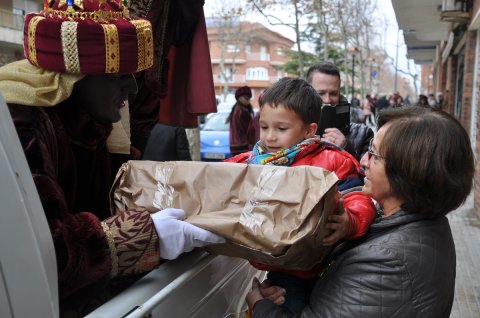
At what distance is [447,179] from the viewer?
4.63 ft

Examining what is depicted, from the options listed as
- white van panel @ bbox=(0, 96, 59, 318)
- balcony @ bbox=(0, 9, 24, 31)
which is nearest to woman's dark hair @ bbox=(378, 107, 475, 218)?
white van panel @ bbox=(0, 96, 59, 318)

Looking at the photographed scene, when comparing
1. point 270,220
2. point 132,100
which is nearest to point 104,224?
point 270,220

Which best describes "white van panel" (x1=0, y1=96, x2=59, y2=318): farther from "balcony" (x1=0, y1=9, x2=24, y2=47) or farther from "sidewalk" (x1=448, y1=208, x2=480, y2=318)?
"balcony" (x1=0, y1=9, x2=24, y2=47)

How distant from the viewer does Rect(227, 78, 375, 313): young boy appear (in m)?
1.75

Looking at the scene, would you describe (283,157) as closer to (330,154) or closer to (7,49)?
(330,154)

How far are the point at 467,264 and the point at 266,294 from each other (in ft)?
14.5

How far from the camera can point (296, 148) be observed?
6.27ft

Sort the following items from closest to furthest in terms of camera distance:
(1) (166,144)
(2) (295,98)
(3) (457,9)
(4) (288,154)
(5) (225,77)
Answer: (4) (288,154)
(2) (295,98)
(1) (166,144)
(3) (457,9)
(5) (225,77)

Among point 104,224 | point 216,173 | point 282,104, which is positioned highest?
point 282,104

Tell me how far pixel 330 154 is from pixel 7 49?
4643mm

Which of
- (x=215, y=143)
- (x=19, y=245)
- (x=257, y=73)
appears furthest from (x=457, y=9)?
(x=257, y=73)

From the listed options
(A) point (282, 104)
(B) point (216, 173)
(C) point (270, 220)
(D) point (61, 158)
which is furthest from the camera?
(A) point (282, 104)

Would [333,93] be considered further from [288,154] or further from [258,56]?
[258,56]

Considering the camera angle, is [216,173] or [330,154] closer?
[216,173]
